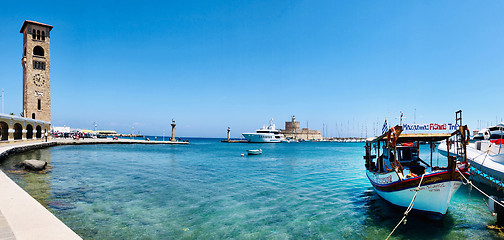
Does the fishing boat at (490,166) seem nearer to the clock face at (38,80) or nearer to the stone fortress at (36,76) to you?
the stone fortress at (36,76)

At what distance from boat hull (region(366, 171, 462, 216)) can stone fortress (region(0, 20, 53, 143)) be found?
2348 inches

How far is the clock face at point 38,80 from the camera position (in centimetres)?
5158

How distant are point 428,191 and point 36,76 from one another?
6586 centimetres

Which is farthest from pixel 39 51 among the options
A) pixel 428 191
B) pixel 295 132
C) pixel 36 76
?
pixel 295 132

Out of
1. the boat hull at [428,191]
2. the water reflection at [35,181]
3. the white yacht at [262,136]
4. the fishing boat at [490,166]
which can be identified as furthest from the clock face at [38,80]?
the white yacht at [262,136]

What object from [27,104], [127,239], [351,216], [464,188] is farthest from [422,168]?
[27,104]

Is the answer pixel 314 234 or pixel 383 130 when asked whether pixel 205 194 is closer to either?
pixel 314 234

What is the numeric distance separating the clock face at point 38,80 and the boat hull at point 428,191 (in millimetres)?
63973

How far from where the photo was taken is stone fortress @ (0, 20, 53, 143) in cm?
5081

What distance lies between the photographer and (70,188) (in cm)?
1559

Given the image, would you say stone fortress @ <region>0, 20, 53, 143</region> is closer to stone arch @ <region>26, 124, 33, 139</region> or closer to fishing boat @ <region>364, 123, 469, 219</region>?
stone arch @ <region>26, 124, 33, 139</region>

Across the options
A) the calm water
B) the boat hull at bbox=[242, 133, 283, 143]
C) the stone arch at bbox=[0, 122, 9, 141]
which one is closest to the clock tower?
the stone arch at bbox=[0, 122, 9, 141]

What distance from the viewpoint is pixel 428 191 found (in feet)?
34.4

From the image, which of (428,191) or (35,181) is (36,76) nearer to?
(35,181)
